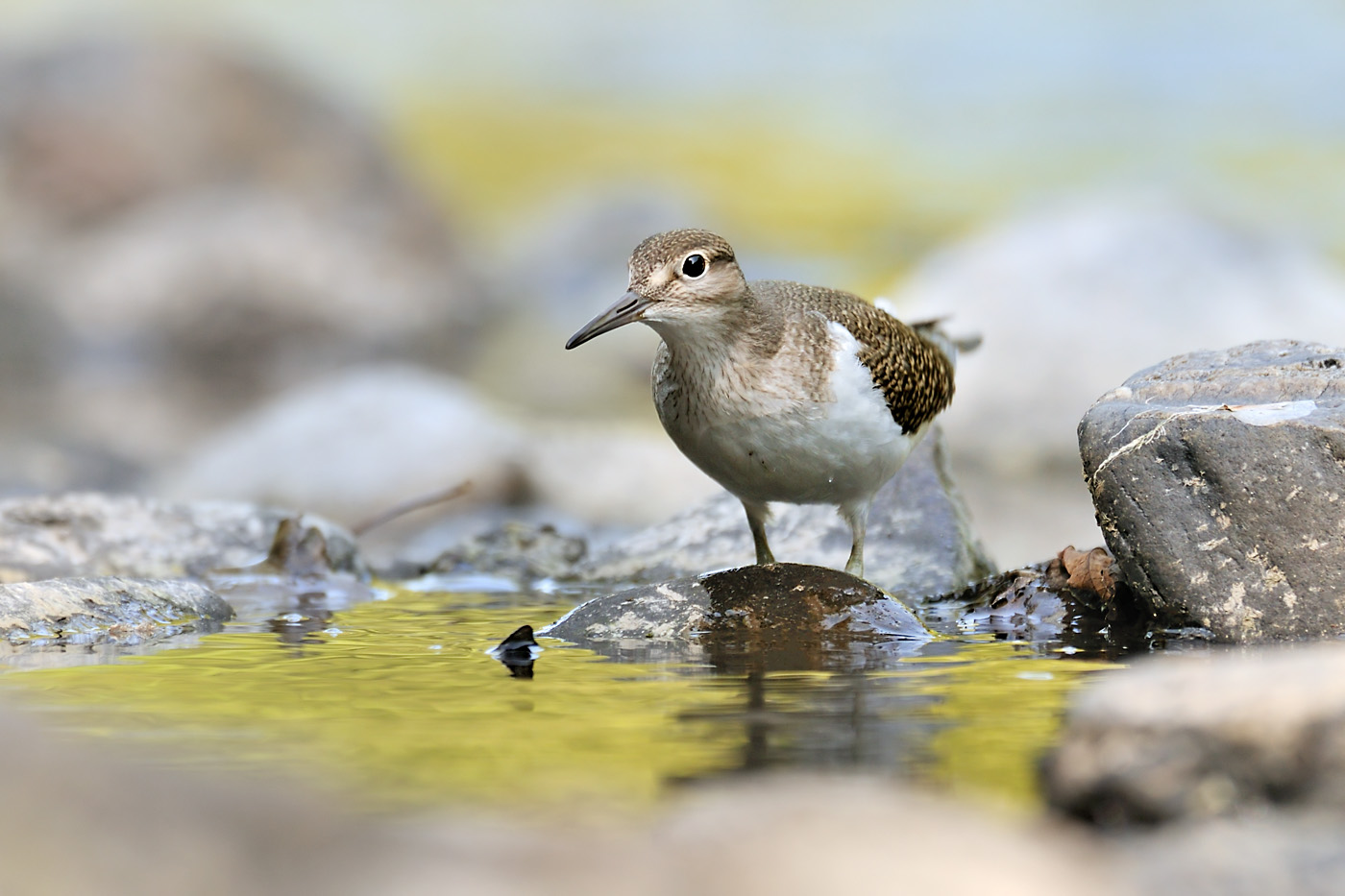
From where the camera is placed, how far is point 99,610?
661cm

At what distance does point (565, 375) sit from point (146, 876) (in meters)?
21.0

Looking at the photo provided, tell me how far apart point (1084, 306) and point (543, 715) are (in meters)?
13.2

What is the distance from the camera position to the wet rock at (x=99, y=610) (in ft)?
20.9

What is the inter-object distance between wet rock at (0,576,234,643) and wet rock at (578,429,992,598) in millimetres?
2695

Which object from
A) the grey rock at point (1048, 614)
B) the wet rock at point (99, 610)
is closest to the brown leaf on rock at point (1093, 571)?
the grey rock at point (1048, 614)

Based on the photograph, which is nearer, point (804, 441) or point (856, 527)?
point (804, 441)

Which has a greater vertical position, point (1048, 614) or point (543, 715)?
point (1048, 614)

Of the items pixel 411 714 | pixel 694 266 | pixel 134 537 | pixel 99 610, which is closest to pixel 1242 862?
pixel 411 714

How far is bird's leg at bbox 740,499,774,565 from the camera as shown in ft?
24.6

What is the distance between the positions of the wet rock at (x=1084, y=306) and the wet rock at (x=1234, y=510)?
7819mm

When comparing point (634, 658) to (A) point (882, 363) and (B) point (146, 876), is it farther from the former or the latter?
(B) point (146, 876)

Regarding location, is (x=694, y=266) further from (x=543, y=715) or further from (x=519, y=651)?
(x=543, y=715)

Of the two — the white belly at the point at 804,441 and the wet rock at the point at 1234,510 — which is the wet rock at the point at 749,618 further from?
the wet rock at the point at 1234,510

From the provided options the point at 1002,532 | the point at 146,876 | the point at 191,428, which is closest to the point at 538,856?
the point at 146,876
